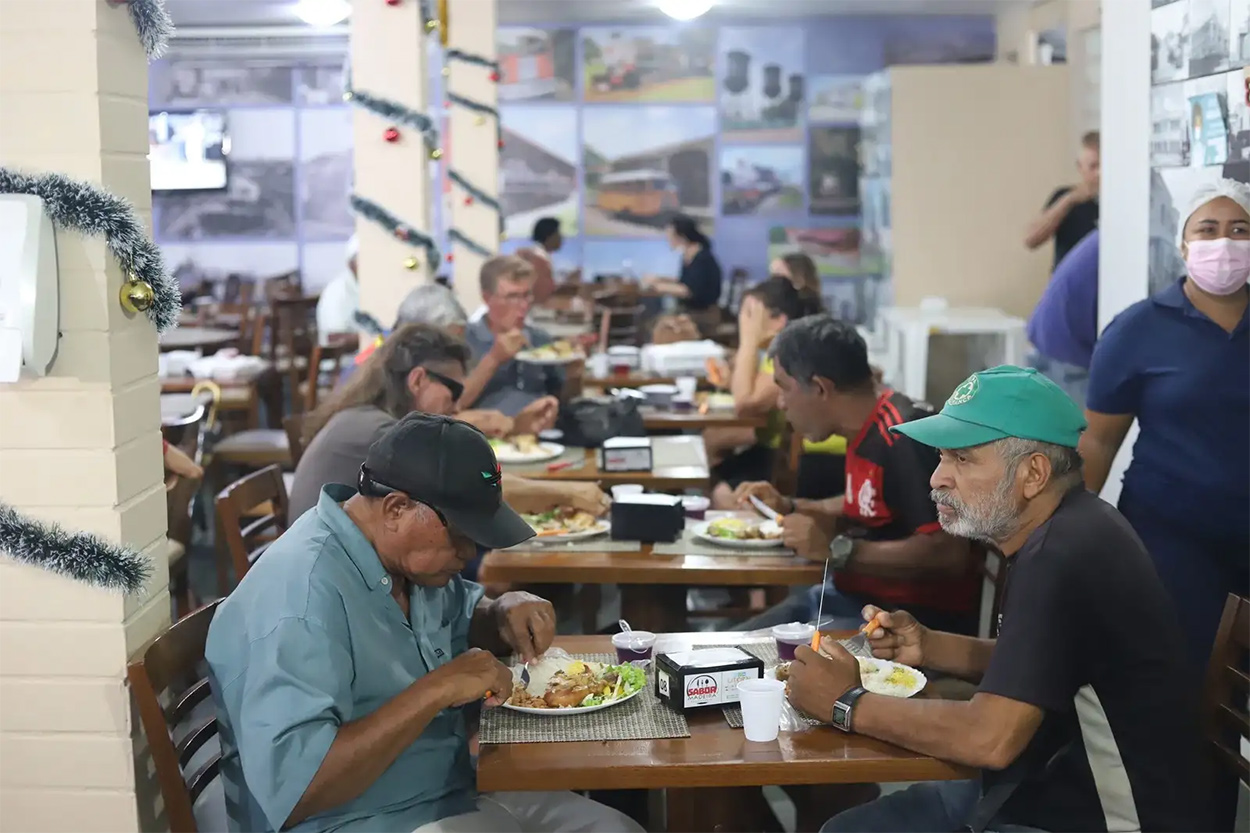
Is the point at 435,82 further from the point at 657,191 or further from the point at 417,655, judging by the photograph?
the point at 417,655

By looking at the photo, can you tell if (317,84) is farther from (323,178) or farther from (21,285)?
(21,285)

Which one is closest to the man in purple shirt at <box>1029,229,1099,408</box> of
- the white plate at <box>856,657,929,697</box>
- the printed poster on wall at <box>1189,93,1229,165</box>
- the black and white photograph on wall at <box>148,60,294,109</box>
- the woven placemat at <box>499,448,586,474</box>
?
the printed poster on wall at <box>1189,93,1229,165</box>

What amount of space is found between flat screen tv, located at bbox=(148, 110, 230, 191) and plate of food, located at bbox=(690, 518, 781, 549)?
12371mm

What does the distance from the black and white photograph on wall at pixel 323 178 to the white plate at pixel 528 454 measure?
1059 centimetres

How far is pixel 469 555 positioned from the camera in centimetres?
215

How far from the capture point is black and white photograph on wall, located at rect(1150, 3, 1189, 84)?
3.67m

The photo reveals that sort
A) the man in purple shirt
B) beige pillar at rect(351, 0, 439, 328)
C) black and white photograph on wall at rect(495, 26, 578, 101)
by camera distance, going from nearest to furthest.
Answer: the man in purple shirt → beige pillar at rect(351, 0, 439, 328) → black and white photograph on wall at rect(495, 26, 578, 101)

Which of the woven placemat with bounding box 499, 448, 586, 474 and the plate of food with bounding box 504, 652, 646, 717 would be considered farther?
the woven placemat with bounding box 499, 448, 586, 474

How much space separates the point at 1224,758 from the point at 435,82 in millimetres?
12469

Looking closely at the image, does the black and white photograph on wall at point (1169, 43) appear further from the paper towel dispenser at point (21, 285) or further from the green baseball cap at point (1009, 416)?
the paper towel dispenser at point (21, 285)

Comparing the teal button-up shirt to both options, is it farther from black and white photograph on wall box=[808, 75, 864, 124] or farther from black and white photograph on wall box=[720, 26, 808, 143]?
black and white photograph on wall box=[808, 75, 864, 124]

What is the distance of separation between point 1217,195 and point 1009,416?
1.46m

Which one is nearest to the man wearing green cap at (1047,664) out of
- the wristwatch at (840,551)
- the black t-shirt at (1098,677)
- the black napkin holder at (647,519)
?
the black t-shirt at (1098,677)

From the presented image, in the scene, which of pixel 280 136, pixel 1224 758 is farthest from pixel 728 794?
pixel 280 136
